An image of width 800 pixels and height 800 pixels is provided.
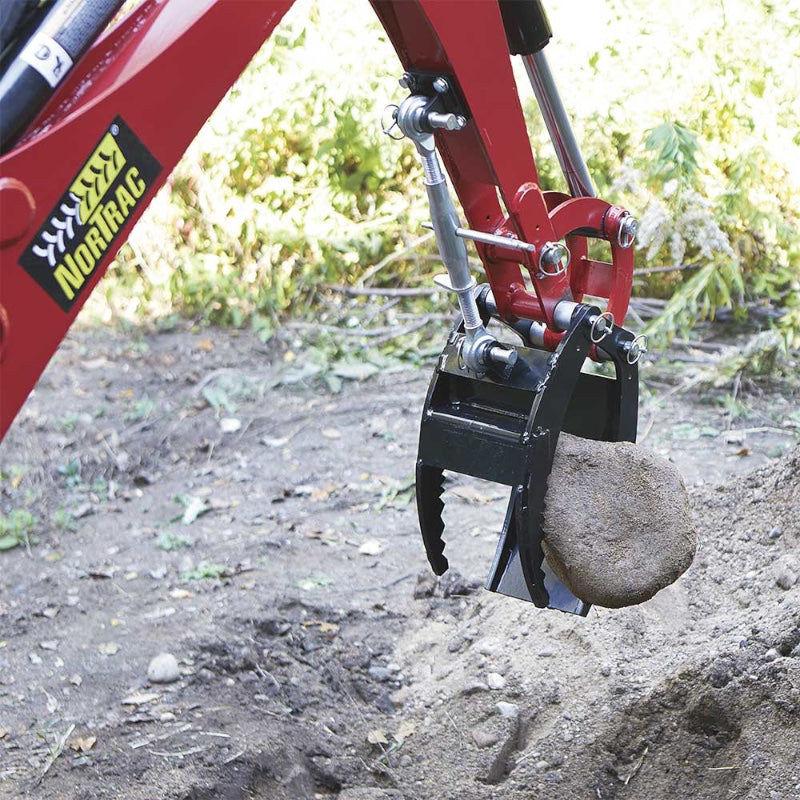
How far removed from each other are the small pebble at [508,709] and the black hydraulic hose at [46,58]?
188cm

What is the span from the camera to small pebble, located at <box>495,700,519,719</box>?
2.81 meters

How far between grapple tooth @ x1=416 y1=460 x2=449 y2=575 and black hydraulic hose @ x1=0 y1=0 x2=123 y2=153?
990 millimetres

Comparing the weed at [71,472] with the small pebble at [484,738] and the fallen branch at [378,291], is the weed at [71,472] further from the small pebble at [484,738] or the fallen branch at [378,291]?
the small pebble at [484,738]

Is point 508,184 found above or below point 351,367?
above

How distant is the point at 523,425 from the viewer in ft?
6.82

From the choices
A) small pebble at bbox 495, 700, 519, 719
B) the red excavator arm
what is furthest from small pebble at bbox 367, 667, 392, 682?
the red excavator arm

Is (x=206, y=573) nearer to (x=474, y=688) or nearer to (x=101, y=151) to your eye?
(x=474, y=688)

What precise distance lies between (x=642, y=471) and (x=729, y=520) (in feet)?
3.86

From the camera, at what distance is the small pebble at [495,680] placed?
9.52ft

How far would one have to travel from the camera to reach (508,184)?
2.16 m

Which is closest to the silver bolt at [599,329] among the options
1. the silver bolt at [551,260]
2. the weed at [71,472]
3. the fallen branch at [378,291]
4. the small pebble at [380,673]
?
the silver bolt at [551,260]

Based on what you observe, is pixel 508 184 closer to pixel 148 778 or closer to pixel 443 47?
pixel 443 47

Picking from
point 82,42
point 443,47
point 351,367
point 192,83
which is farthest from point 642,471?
point 351,367

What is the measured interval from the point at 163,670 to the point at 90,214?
1.85 m
